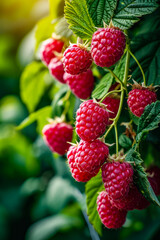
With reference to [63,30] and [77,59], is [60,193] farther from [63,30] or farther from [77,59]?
[77,59]

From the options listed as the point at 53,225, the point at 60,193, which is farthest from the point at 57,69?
the point at 53,225

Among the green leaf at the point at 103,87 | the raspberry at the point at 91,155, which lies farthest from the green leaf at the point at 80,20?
the raspberry at the point at 91,155

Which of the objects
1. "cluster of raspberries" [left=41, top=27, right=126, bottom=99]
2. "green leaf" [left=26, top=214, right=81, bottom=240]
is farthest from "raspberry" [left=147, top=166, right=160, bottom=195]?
"green leaf" [left=26, top=214, right=81, bottom=240]

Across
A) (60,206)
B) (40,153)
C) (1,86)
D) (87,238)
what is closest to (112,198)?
(40,153)

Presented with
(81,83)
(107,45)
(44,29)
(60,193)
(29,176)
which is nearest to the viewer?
(107,45)

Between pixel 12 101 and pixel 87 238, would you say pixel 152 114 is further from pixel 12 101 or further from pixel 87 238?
pixel 12 101

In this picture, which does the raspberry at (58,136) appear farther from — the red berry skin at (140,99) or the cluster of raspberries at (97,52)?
the red berry skin at (140,99)

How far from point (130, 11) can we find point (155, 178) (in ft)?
1.53

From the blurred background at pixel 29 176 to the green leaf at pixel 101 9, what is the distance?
856 millimetres

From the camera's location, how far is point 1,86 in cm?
386

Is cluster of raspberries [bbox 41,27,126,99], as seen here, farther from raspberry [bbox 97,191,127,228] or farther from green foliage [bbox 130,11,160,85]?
raspberry [bbox 97,191,127,228]

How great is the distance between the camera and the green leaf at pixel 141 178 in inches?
26.3

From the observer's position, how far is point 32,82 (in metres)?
1.35

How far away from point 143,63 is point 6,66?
2.96m
